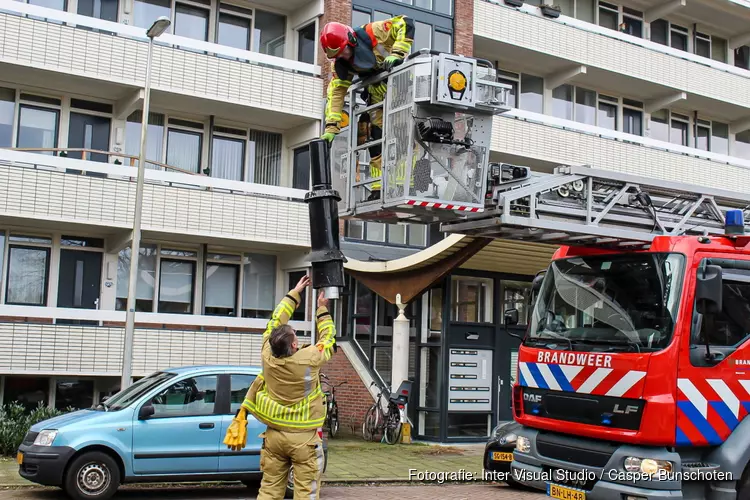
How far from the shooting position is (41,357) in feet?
57.5

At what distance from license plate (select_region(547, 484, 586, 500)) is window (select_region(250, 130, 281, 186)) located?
14638 millimetres

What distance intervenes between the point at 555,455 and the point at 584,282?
183cm

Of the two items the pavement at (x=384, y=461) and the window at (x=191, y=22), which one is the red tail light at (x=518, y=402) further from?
the window at (x=191, y=22)

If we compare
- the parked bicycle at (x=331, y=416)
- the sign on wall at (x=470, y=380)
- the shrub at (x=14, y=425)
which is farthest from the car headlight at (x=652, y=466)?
the parked bicycle at (x=331, y=416)

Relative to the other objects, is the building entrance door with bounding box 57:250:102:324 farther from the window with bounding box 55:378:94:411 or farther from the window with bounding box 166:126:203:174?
the window with bounding box 166:126:203:174

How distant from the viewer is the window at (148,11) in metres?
20.6

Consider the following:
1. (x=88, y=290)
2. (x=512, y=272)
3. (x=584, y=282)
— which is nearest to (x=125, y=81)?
(x=88, y=290)

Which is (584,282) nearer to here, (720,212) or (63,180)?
(720,212)

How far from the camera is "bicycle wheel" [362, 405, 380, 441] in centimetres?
1833

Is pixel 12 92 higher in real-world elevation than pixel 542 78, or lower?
lower

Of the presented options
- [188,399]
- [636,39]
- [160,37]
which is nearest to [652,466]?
[188,399]

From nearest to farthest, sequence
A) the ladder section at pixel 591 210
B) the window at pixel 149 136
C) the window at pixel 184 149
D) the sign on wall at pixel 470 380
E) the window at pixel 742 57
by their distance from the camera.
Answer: the ladder section at pixel 591 210
the sign on wall at pixel 470 380
the window at pixel 149 136
the window at pixel 184 149
the window at pixel 742 57

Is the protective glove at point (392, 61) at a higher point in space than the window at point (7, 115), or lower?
lower

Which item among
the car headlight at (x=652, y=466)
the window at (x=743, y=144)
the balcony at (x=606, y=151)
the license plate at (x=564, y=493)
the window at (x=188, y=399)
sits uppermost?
the window at (x=743, y=144)
